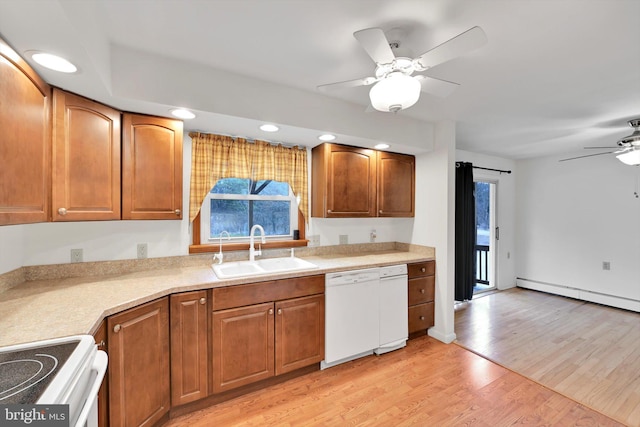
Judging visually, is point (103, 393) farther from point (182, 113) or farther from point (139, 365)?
point (182, 113)

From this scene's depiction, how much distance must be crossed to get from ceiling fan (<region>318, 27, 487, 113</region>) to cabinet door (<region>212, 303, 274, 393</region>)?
1660mm

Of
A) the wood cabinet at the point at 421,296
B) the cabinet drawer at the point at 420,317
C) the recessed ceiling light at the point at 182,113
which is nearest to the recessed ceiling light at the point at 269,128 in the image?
the recessed ceiling light at the point at 182,113

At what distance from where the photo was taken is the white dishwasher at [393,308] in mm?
2646

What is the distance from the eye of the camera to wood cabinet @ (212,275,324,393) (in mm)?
1954

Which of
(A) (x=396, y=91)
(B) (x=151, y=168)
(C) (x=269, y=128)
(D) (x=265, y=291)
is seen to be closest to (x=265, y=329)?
(D) (x=265, y=291)

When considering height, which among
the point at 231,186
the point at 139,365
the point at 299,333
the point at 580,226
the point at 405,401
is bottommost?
the point at 405,401

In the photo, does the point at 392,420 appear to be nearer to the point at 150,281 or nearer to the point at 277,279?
the point at 277,279

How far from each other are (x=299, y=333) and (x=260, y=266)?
0.70m

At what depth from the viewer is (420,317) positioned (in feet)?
9.67

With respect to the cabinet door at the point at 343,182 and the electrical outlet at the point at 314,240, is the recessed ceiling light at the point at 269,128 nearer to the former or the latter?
the cabinet door at the point at 343,182

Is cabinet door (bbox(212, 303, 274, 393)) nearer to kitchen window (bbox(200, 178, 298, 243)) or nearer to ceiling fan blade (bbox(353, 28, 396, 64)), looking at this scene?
kitchen window (bbox(200, 178, 298, 243))

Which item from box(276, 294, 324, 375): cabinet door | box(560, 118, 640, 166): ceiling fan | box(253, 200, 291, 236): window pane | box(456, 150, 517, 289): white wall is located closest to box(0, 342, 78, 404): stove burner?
box(276, 294, 324, 375): cabinet door

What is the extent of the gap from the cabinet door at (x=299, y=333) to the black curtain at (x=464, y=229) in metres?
2.50

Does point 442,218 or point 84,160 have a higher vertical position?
point 84,160
